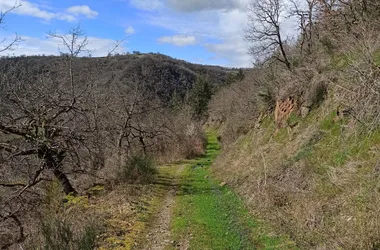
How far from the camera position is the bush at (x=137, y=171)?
17.2 meters

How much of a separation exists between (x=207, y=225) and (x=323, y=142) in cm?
478

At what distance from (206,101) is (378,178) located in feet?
234

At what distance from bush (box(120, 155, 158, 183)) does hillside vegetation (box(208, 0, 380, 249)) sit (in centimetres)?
359

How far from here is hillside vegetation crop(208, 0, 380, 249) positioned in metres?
8.05

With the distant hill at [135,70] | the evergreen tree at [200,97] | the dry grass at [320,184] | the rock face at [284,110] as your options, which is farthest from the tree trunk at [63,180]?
the evergreen tree at [200,97]

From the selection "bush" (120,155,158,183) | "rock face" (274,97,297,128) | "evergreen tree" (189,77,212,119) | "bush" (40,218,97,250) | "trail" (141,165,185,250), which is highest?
"evergreen tree" (189,77,212,119)

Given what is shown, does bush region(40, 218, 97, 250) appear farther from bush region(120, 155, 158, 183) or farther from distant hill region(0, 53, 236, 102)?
bush region(120, 155, 158, 183)

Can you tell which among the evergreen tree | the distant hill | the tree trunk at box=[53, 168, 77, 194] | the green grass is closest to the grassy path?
the green grass

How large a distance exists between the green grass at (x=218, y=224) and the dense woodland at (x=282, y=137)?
0.44 meters

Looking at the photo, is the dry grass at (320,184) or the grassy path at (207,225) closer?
the dry grass at (320,184)

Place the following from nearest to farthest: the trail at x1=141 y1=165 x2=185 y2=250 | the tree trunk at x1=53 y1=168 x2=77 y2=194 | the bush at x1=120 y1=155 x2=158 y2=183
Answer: the trail at x1=141 y1=165 x2=185 y2=250, the tree trunk at x1=53 y1=168 x2=77 y2=194, the bush at x1=120 y1=155 x2=158 y2=183

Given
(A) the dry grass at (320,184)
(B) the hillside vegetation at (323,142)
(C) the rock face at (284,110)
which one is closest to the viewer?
(A) the dry grass at (320,184)

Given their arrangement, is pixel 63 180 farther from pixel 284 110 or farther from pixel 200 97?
pixel 200 97

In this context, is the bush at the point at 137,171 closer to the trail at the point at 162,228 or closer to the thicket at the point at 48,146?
the thicket at the point at 48,146
